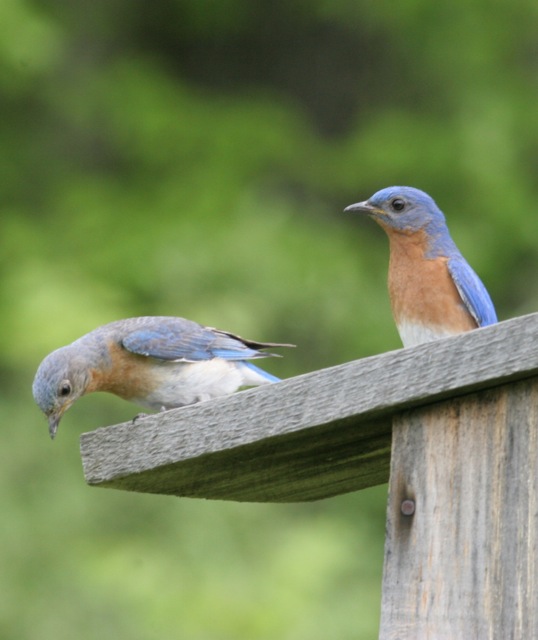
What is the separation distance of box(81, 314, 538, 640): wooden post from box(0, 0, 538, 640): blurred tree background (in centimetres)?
349

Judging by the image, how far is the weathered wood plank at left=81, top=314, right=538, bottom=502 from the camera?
2.83 metres

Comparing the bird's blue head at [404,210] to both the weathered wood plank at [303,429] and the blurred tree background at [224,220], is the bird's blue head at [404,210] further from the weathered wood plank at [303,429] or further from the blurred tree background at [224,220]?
the blurred tree background at [224,220]

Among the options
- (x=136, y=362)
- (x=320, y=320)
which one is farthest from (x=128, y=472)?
(x=320, y=320)

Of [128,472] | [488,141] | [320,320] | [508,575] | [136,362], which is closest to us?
[508,575]

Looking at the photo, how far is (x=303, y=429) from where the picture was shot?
3039mm

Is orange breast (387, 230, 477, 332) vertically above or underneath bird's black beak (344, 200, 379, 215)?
underneath

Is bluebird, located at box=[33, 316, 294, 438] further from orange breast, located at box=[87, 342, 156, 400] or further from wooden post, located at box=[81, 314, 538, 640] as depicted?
wooden post, located at box=[81, 314, 538, 640]

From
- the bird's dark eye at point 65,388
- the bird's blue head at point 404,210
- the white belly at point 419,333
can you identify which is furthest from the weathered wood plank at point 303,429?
the bird's blue head at point 404,210

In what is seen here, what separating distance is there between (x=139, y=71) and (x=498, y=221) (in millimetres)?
2723

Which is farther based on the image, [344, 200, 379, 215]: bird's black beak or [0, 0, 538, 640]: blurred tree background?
[0, 0, 538, 640]: blurred tree background

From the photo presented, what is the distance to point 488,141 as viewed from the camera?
361 inches

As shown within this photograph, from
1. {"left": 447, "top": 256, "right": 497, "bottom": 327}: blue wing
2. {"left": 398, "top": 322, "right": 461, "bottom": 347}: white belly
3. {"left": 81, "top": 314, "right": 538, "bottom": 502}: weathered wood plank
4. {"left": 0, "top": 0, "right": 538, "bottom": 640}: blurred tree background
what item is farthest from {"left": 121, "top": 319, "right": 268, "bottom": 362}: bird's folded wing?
{"left": 0, "top": 0, "right": 538, "bottom": 640}: blurred tree background

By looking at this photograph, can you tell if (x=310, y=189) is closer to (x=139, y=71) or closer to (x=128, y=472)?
(x=139, y=71)

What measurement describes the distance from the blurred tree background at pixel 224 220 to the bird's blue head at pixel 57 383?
7.57 feet
